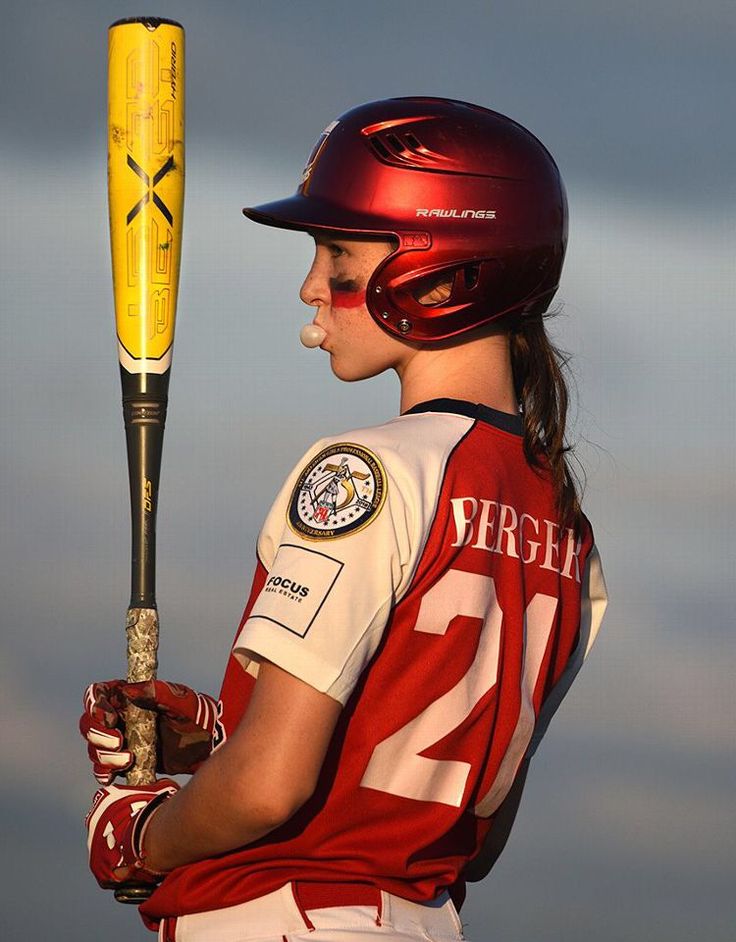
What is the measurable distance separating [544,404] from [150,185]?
2.54 metres

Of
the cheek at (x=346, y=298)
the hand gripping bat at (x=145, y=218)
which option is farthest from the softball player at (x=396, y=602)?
the hand gripping bat at (x=145, y=218)

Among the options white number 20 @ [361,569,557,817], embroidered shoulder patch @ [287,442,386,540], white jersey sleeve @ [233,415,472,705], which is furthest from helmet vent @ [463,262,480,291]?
white number 20 @ [361,569,557,817]

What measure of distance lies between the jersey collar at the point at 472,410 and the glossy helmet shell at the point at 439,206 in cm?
28

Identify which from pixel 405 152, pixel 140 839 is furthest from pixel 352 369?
pixel 140 839

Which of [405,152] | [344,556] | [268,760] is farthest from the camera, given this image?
[405,152]

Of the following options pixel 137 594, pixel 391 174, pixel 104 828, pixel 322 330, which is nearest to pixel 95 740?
pixel 104 828

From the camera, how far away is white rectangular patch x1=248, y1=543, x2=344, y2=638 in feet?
13.4

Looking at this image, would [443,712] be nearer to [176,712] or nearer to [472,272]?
[176,712]

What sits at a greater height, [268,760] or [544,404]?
[544,404]

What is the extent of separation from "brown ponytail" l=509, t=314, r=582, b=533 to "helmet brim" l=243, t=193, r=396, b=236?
65 centimetres

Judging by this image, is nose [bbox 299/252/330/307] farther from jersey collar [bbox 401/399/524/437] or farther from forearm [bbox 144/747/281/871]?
forearm [bbox 144/747/281/871]

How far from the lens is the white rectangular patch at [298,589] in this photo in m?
4.08

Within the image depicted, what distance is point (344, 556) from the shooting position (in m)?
4.11

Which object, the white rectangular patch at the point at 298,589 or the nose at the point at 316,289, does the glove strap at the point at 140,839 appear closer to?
the white rectangular patch at the point at 298,589
